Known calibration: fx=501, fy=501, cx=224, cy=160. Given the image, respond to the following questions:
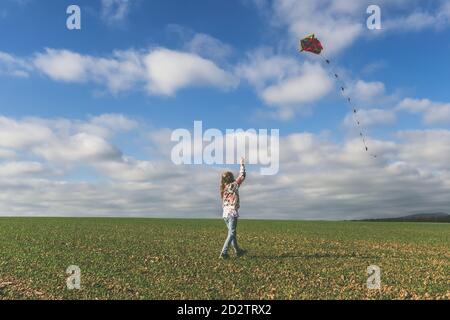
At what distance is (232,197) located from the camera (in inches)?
810

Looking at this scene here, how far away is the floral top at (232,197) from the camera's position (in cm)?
2028

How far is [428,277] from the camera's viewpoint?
61.2 feet

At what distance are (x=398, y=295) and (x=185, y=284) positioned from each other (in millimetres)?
6720

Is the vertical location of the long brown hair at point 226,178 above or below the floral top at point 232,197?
above

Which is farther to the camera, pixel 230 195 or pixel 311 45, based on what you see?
pixel 311 45
